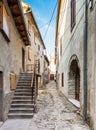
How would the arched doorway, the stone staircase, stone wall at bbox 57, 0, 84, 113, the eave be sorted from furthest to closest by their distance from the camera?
1. the arched doorway
2. the eave
3. the stone staircase
4. stone wall at bbox 57, 0, 84, 113

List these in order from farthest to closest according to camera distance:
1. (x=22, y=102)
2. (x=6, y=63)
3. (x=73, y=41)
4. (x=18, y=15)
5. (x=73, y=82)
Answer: (x=73, y=82) → (x=73, y=41) → (x=18, y=15) → (x=22, y=102) → (x=6, y=63)

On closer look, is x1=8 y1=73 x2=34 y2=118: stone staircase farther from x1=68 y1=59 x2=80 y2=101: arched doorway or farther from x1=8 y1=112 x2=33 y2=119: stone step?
x1=68 y1=59 x2=80 y2=101: arched doorway

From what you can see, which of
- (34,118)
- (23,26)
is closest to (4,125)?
(34,118)

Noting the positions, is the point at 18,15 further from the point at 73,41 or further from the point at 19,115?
the point at 19,115

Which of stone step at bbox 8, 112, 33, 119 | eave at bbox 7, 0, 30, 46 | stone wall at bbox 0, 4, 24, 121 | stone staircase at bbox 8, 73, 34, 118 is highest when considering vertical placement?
eave at bbox 7, 0, 30, 46

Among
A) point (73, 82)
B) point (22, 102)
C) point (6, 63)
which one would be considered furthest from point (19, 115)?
point (73, 82)

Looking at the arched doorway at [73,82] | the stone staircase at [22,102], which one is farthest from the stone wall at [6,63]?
the arched doorway at [73,82]

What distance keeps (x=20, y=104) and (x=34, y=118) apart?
147 centimetres

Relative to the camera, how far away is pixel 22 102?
8.48 m

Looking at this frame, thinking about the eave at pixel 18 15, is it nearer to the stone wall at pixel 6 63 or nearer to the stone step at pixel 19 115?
the stone wall at pixel 6 63

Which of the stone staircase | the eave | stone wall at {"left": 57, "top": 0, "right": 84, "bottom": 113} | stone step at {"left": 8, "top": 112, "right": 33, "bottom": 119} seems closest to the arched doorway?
stone wall at {"left": 57, "top": 0, "right": 84, "bottom": 113}

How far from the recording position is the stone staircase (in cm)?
735

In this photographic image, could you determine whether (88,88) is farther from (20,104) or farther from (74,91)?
(74,91)

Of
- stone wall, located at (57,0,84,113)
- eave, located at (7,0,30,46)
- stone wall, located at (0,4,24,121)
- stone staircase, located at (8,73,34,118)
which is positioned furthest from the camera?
eave, located at (7,0,30,46)
